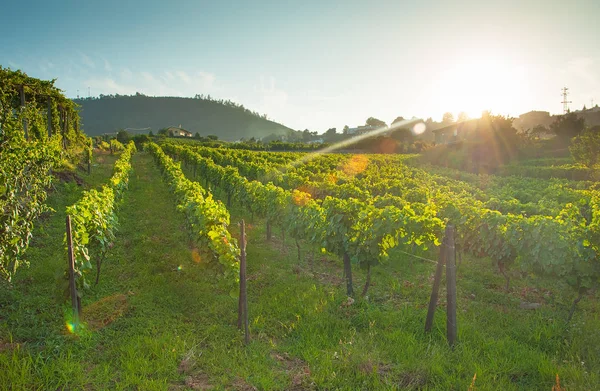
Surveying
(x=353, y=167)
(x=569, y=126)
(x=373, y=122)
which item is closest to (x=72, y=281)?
(x=353, y=167)

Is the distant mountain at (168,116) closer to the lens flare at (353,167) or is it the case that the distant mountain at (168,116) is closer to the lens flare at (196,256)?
the lens flare at (353,167)

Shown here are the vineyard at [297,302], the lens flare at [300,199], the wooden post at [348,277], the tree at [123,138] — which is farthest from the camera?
the tree at [123,138]

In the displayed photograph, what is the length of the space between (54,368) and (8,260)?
7.20 ft

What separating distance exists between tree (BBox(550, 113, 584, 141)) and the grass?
58118mm

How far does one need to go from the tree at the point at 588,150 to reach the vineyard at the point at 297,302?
85.4 feet

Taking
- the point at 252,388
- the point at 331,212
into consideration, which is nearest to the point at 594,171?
the point at 331,212

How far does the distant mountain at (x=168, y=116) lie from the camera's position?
161 meters

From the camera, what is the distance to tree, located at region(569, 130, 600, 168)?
2947cm

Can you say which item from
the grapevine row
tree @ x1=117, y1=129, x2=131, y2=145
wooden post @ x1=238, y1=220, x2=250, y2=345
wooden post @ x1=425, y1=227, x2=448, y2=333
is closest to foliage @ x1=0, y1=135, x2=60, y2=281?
wooden post @ x1=238, y1=220, x2=250, y2=345

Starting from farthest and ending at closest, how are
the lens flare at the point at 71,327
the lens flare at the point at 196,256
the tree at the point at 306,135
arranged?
the tree at the point at 306,135, the lens flare at the point at 196,256, the lens flare at the point at 71,327

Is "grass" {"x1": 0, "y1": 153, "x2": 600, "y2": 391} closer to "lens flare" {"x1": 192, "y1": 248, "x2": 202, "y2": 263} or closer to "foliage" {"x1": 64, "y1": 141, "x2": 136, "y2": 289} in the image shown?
"lens flare" {"x1": 192, "y1": 248, "x2": 202, "y2": 263}

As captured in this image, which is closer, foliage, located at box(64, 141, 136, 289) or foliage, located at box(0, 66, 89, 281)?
foliage, located at box(0, 66, 89, 281)

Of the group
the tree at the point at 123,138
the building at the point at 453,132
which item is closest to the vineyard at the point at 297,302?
the building at the point at 453,132

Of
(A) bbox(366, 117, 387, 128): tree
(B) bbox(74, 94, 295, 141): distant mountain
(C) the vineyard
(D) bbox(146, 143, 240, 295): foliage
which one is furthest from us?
(B) bbox(74, 94, 295, 141): distant mountain
